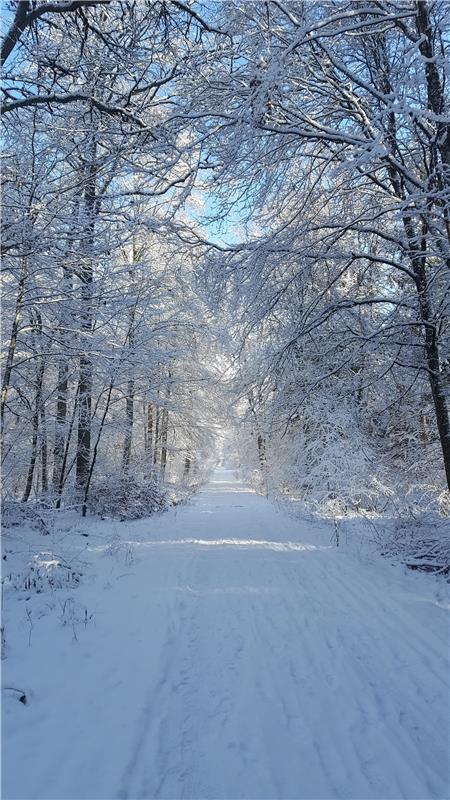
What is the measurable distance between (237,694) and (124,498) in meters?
9.69

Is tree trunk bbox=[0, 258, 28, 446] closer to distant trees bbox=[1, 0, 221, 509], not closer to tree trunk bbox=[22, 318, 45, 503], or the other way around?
distant trees bbox=[1, 0, 221, 509]

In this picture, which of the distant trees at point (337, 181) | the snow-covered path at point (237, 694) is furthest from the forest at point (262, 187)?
the snow-covered path at point (237, 694)

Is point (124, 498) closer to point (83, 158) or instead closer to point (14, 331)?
point (14, 331)

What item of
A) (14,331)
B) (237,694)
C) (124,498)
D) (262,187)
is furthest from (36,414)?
(237,694)

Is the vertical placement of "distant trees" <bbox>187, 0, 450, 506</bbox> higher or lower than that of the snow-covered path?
higher

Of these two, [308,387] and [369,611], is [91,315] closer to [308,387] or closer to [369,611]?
[308,387]

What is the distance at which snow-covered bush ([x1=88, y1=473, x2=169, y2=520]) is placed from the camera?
11766mm

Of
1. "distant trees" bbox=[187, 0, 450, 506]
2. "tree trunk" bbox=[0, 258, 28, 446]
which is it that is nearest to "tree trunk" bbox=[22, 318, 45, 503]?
"tree trunk" bbox=[0, 258, 28, 446]

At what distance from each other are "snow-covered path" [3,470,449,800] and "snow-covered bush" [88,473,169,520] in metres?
6.15

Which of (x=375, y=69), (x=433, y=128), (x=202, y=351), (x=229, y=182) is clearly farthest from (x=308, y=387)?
(x=202, y=351)

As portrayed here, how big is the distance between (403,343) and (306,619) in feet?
13.0

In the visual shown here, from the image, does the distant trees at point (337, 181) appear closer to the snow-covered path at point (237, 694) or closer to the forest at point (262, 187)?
the forest at point (262, 187)

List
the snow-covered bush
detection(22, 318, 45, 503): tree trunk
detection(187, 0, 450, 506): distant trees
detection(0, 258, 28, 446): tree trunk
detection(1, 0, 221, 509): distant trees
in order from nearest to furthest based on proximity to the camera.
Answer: detection(187, 0, 450, 506): distant trees → detection(1, 0, 221, 509): distant trees → detection(0, 258, 28, 446): tree trunk → detection(22, 318, 45, 503): tree trunk → the snow-covered bush

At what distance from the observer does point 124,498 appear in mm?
12289
